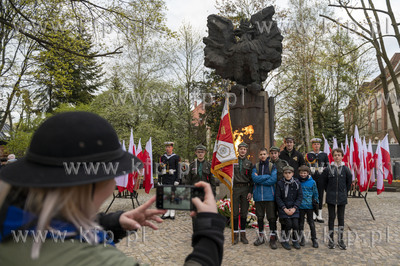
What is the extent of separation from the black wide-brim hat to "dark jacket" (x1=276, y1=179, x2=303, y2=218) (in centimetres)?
534

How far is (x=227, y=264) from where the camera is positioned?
4973 mm

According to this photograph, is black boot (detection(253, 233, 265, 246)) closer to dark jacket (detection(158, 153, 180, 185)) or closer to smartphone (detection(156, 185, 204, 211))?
dark jacket (detection(158, 153, 180, 185))

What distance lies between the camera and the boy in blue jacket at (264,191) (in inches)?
240

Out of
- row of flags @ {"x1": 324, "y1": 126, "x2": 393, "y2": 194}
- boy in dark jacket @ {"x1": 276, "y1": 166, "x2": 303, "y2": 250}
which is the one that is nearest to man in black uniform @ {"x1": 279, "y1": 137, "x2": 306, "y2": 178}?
boy in dark jacket @ {"x1": 276, "y1": 166, "x2": 303, "y2": 250}

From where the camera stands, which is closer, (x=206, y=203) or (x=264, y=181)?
(x=206, y=203)

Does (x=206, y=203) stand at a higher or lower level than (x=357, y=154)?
lower

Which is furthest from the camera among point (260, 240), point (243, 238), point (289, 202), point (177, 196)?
point (243, 238)

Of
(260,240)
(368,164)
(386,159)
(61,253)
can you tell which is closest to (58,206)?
(61,253)

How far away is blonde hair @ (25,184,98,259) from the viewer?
0.92 meters

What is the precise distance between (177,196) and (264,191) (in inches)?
196

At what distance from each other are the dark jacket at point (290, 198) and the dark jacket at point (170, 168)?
3949 millimetres

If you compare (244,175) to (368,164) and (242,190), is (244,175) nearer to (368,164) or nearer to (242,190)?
(242,190)

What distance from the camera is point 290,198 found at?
19.4ft

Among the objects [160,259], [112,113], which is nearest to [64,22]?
Result: [160,259]
